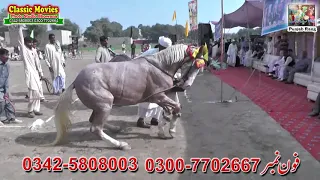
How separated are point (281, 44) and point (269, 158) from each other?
8.92m

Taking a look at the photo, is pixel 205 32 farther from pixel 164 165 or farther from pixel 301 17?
pixel 164 165

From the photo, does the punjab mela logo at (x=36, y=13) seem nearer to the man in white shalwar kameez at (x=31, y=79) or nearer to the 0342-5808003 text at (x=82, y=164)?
the man in white shalwar kameez at (x=31, y=79)

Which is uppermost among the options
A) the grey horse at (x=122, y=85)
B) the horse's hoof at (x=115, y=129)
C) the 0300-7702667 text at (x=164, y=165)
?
the grey horse at (x=122, y=85)

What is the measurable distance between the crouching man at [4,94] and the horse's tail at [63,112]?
5.92 feet

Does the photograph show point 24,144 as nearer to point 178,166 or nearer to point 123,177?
point 123,177

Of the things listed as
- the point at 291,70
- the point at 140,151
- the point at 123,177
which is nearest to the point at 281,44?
the point at 291,70

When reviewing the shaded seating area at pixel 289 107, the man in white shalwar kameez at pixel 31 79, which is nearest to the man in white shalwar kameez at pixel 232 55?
the shaded seating area at pixel 289 107

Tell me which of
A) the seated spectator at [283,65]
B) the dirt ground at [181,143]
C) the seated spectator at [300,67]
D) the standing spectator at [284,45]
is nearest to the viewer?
the dirt ground at [181,143]

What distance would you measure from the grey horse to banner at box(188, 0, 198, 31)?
10.5m

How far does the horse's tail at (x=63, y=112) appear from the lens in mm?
4355

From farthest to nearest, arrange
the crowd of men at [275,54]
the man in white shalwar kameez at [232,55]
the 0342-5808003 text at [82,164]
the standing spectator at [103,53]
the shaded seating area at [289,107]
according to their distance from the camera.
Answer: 1. the man in white shalwar kameez at [232,55]
2. the crowd of men at [275,54]
3. the standing spectator at [103,53]
4. the shaded seating area at [289,107]
5. the 0342-5808003 text at [82,164]

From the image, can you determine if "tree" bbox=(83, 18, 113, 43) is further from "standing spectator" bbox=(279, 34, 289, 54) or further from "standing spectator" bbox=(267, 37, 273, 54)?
"standing spectator" bbox=(279, 34, 289, 54)

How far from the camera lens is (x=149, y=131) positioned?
5176 mm

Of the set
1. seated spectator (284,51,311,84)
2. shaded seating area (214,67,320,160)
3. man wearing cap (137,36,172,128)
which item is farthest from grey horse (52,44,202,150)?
seated spectator (284,51,311,84)
